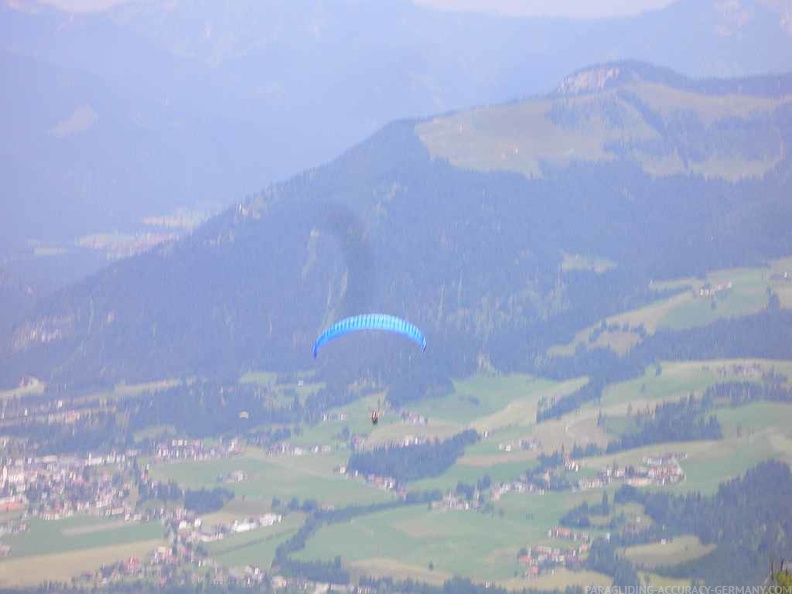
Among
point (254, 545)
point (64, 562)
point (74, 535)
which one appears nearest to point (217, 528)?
point (254, 545)

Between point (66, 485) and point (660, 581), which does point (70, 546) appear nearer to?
point (66, 485)

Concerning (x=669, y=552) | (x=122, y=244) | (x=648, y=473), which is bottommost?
(x=669, y=552)

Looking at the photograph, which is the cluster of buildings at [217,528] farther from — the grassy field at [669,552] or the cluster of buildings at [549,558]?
the grassy field at [669,552]

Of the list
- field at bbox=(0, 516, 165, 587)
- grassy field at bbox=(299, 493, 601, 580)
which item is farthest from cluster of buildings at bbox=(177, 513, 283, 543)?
grassy field at bbox=(299, 493, 601, 580)

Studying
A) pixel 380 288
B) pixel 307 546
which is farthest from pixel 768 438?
pixel 380 288

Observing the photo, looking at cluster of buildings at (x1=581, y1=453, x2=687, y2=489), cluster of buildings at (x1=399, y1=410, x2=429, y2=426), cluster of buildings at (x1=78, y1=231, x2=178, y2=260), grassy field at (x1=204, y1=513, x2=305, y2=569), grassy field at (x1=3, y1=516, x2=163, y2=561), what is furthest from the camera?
cluster of buildings at (x1=78, y1=231, x2=178, y2=260)

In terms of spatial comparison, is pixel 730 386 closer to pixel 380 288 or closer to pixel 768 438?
pixel 768 438

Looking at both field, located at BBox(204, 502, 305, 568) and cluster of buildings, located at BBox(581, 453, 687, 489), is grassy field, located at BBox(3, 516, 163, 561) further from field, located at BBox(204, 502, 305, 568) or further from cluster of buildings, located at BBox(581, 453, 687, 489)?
cluster of buildings, located at BBox(581, 453, 687, 489)

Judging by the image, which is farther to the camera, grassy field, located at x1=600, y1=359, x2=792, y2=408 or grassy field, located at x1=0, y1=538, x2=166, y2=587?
grassy field, located at x1=600, y1=359, x2=792, y2=408
